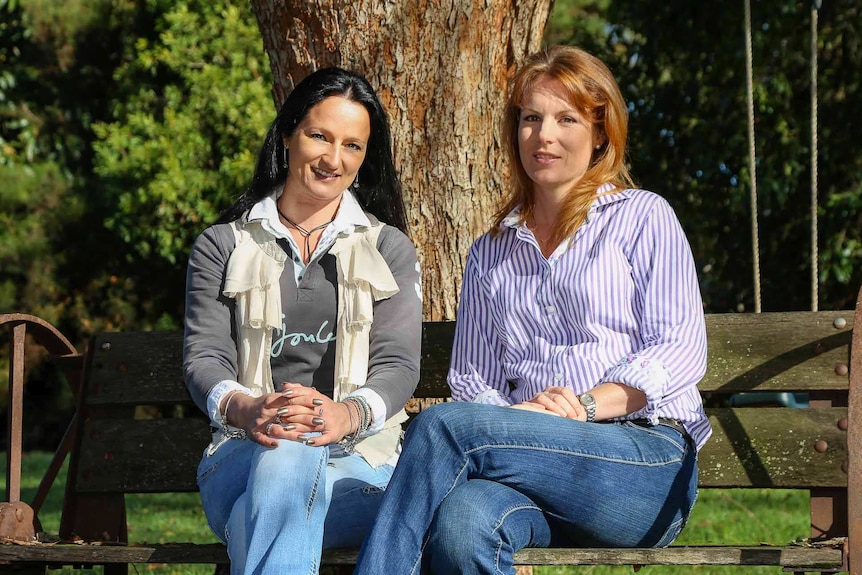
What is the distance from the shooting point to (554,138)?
3.49 m

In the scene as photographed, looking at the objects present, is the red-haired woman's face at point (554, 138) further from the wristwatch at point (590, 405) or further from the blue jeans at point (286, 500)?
the blue jeans at point (286, 500)

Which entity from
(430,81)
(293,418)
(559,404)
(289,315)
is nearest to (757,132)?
(430,81)

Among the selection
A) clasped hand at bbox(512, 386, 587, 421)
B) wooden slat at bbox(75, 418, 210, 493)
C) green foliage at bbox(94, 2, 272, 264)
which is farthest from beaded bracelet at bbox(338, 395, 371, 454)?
green foliage at bbox(94, 2, 272, 264)

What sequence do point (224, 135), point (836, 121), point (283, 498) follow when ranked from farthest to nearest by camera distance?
point (224, 135)
point (836, 121)
point (283, 498)

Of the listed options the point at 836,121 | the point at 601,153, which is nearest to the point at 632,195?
the point at 601,153

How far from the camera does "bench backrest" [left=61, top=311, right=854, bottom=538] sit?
378 centimetres

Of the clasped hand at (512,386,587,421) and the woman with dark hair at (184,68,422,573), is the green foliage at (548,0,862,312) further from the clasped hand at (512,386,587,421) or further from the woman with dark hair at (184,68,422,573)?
the clasped hand at (512,386,587,421)

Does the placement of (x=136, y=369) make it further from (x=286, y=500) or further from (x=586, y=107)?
(x=586, y=107)

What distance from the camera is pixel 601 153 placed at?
3598 millimetres

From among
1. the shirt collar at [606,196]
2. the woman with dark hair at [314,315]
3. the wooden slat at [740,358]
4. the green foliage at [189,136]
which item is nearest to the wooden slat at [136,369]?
the wooden slat at [740,358]

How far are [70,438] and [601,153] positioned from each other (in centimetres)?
205

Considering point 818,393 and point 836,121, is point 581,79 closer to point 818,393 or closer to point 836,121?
point 818,393

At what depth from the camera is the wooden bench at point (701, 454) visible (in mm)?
3000

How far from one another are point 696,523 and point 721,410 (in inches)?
153
